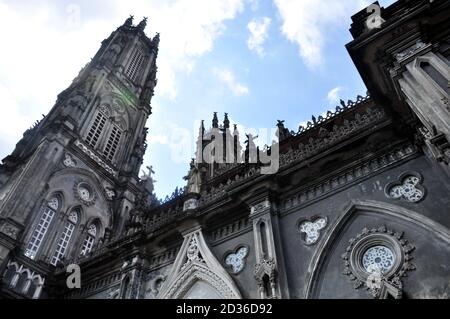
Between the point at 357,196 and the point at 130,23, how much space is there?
3574 centimetres

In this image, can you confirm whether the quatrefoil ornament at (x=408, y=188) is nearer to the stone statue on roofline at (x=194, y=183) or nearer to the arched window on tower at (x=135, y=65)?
the stone statue on roofline at (x=194, y=183)

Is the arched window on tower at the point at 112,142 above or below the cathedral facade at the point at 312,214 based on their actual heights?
above

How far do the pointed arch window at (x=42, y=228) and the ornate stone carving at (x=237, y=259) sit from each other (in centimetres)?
1115

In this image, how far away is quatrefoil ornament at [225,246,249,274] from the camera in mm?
13250

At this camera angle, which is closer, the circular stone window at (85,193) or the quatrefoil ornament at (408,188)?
the quatrefoil ornament at (408,188)

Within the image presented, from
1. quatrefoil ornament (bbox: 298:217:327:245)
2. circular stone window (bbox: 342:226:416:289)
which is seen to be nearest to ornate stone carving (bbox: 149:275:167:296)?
quatrefoil ornament (bbox: 298:217:327:245)

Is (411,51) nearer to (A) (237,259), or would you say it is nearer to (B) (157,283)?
(A) (237,259)

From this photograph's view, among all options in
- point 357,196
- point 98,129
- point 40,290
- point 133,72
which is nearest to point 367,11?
point 357,196

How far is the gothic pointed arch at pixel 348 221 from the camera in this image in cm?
1020

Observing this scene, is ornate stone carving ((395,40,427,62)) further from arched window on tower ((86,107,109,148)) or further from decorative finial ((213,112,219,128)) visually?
arched window on tower ((86,107,109,148))

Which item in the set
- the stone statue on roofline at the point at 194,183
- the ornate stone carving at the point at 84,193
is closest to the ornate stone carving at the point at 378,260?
the stone statue on roofline at the point at 194,183

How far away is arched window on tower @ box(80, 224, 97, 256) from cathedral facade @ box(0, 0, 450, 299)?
133 mm

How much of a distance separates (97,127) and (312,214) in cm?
2043

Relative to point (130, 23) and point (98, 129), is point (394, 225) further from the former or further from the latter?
point (130, 23)
